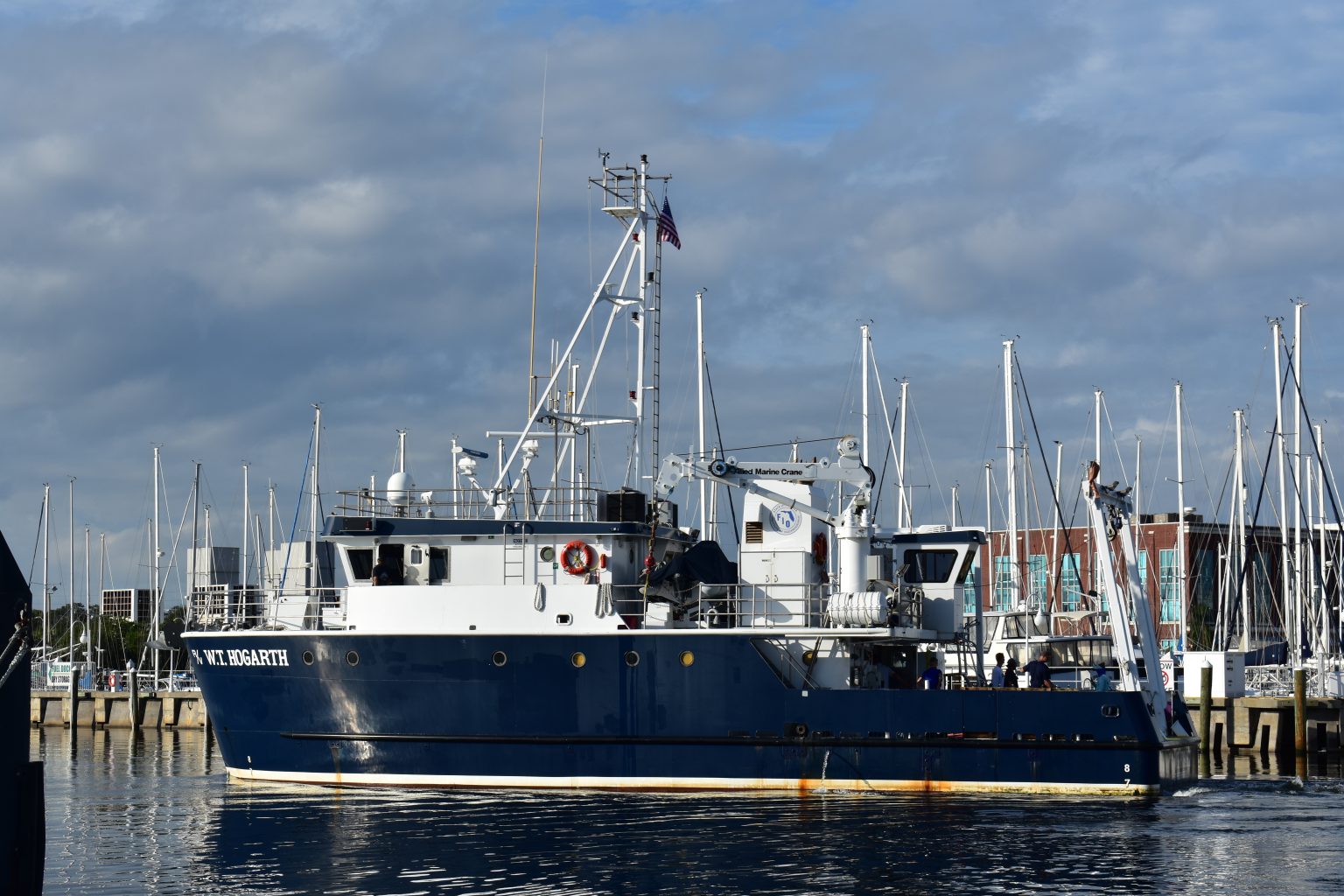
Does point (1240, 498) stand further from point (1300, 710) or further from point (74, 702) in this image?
point (74, 702)

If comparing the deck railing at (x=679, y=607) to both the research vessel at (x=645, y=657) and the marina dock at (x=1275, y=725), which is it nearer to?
the research vessel at (x=645, y=657)

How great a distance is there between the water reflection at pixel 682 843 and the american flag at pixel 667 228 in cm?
947

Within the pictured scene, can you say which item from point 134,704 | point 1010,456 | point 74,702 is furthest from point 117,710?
point 1010,456

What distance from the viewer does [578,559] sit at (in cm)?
2398

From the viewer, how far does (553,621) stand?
23.5 m

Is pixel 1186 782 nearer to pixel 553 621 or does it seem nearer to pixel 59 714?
pixel 553 621

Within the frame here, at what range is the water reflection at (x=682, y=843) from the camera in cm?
1622

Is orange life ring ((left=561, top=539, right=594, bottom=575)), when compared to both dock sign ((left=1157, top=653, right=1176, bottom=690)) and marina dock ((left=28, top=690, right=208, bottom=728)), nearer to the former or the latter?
dock sign ((left=1157, top=653, right=1176, bottom=690))

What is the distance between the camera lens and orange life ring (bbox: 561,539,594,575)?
2394 centimetres

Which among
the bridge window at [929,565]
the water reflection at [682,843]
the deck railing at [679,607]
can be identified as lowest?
the water reflection at [682,843]

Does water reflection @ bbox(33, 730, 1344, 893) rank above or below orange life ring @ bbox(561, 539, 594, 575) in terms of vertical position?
below

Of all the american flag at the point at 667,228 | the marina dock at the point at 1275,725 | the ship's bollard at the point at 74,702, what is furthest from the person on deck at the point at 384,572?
the ship's bollard at the point at 74,702

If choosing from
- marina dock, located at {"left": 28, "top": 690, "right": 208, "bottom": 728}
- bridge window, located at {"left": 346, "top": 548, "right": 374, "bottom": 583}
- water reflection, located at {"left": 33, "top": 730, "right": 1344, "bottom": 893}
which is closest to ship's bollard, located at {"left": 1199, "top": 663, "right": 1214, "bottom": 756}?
water reflection, located at {"left": 33, "top": 730, "right": 1344, "bottom": 893}

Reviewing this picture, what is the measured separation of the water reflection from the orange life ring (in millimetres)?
3353
